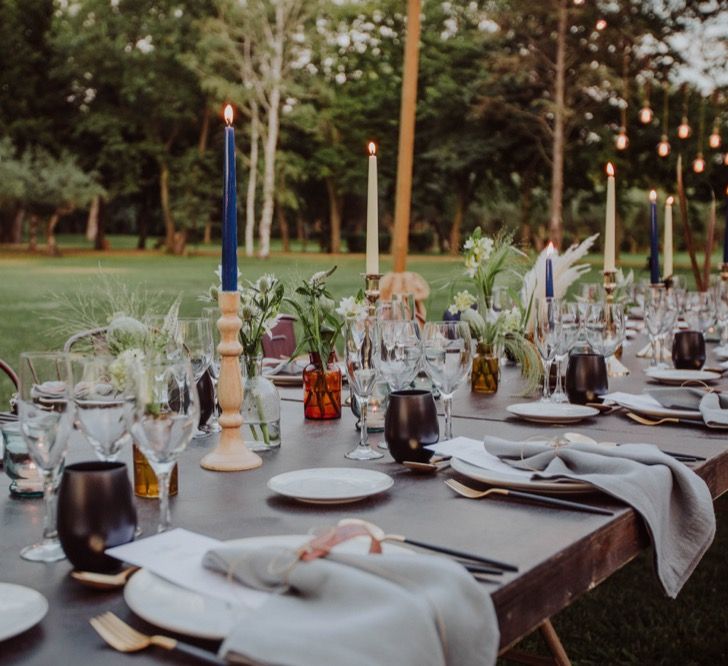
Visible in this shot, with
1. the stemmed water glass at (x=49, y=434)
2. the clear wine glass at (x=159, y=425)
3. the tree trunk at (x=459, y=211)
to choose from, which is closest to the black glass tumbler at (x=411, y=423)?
the clear wine glass at (x=159, y=425)

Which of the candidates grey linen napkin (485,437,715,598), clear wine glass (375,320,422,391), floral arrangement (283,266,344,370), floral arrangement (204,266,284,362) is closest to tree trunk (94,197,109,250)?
floral arrangement (283,266,344,370)

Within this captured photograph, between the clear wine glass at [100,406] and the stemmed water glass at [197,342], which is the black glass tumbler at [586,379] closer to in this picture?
the stemmed water glass at [197,342]

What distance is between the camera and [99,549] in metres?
0.93

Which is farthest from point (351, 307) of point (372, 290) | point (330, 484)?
point (330, 484)

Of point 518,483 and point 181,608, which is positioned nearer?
point 181,608

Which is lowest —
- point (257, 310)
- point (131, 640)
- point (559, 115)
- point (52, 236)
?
point (131, 640)

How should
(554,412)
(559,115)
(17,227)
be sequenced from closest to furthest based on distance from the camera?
(554,412)
(17,227)
(559,115)

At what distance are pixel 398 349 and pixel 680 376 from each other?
39.9 inches

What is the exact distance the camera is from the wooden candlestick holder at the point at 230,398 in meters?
1.39

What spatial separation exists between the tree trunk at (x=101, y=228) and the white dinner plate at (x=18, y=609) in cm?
1275

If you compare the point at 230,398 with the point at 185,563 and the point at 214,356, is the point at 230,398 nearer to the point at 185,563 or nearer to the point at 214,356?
the point at 214,356

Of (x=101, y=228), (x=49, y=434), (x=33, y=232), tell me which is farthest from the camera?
(x=101, y=228)

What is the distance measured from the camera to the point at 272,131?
1406 cm

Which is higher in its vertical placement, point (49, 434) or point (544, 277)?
point (544, 277)
